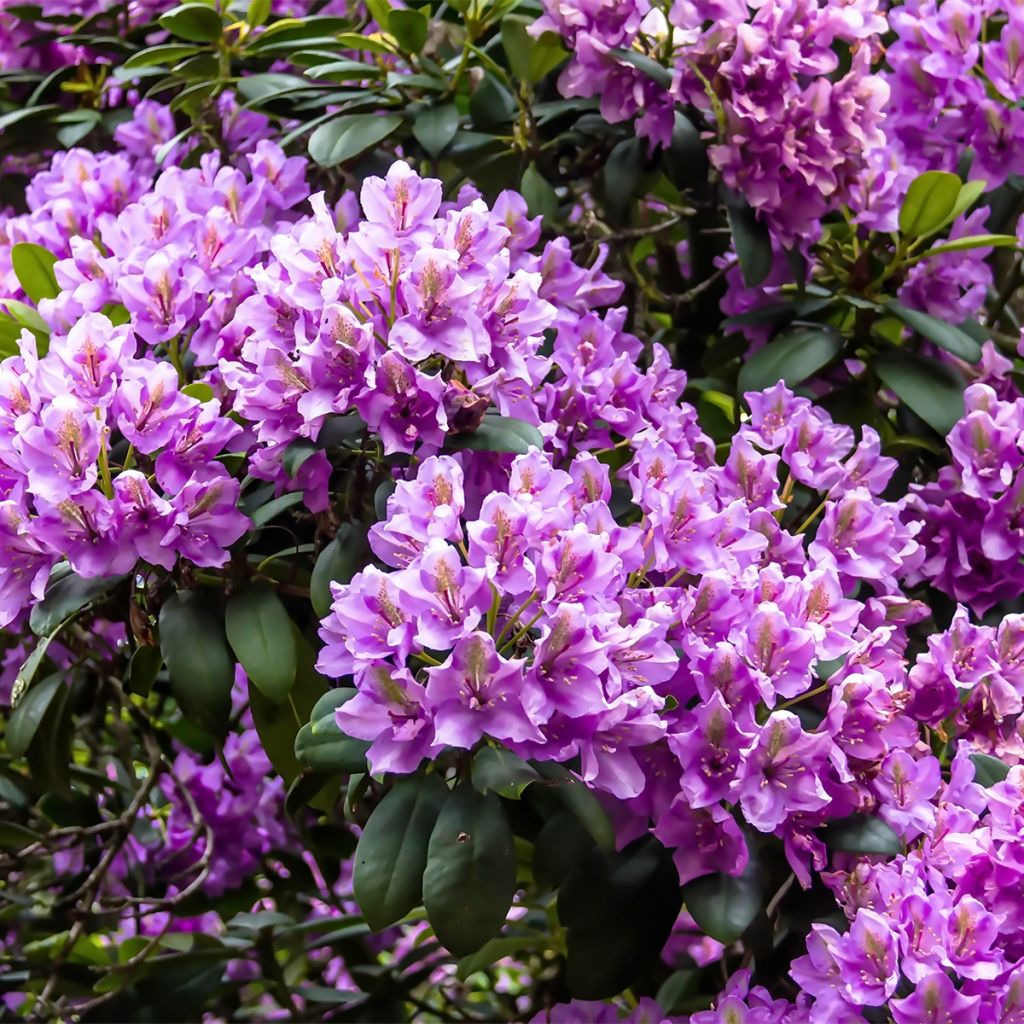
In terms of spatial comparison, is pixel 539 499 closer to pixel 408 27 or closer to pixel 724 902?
pixel 724 902

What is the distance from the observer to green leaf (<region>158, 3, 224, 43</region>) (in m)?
1.39

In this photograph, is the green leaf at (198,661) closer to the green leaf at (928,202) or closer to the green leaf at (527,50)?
the green leaf at (527,50)

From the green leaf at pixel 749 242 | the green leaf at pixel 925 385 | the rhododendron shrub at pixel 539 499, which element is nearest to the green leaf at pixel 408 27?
the rhododendron shrub at pixel 539 499

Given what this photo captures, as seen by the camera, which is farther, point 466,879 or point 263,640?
point 263,640

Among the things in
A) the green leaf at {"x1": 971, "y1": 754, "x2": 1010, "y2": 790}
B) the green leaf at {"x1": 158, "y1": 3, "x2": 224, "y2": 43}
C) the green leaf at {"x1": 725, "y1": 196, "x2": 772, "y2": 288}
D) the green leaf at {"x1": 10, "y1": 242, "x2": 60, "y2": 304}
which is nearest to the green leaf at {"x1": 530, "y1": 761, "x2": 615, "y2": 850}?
the green leaf at {"x1": 971, "y1": 754, "x2": 1010, "y2": 790}

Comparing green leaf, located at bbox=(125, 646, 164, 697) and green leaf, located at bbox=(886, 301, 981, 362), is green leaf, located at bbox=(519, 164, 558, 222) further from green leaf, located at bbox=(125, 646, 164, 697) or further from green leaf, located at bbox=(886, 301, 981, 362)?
green leaf, located at bbox=(125, 646, 164, 697)

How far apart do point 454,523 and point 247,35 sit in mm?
850

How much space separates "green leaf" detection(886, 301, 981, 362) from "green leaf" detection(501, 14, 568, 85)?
17.1 inches

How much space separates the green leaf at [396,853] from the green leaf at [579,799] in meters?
0.08

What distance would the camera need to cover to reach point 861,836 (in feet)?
3.26

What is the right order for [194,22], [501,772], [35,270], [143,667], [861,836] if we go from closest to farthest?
[501,772] → [861,836] → [143,667] → [35,270] → [194,22]

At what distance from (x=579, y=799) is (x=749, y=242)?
645 millimetres

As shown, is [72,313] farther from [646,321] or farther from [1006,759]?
[1006,759]

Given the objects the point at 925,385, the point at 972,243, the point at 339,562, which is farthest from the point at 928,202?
the point at 339,562
